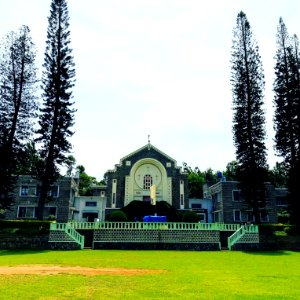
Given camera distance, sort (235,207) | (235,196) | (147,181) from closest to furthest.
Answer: (147,181), (235,207), (235,196)

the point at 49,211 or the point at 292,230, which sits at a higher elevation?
the point at 49,211

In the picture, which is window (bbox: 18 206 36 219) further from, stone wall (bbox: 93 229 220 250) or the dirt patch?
the dirt patch

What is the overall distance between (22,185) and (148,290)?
38758mm

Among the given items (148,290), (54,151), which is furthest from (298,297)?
(54,151)

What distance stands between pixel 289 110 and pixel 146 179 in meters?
17.9

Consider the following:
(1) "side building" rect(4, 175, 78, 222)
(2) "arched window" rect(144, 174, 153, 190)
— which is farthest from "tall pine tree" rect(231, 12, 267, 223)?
(1) "side building" rect(4, 175, 78, 222)

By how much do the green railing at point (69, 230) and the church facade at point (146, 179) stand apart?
14980 millimetres

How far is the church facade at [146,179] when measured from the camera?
4056 centimetres

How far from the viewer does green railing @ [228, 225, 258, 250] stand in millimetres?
25697

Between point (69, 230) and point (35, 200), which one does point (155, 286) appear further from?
point (35, 200)

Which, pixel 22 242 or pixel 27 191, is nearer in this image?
pixel 22 242

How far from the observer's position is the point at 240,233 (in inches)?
1028

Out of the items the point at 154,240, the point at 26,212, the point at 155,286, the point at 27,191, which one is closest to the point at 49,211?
the point at 26,212

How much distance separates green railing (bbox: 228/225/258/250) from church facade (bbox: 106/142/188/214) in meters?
14.9
